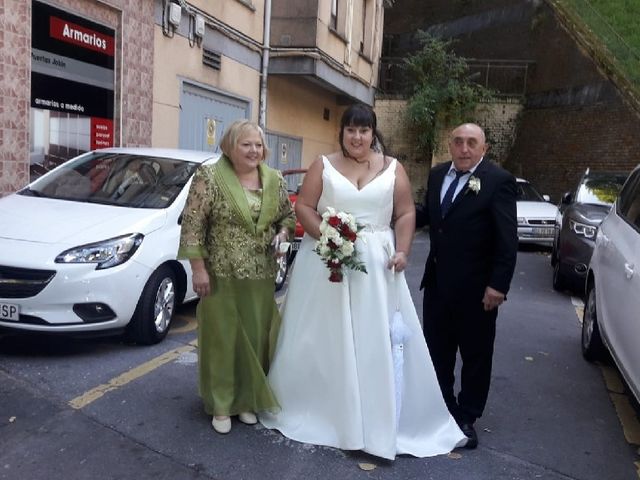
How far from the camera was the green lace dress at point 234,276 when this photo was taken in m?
3.80

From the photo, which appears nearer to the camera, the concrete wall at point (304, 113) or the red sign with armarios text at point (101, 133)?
the red sign with armarios text at point (101, 133)

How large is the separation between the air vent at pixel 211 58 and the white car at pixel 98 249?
6.32 meters

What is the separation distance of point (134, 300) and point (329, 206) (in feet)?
6.94

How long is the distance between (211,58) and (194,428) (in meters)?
9.64

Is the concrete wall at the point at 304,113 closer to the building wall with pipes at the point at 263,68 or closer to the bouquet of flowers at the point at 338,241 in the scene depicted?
the building wall with pipes at the point at 263,68

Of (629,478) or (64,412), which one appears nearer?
(629,478)

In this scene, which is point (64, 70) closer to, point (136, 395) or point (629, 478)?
point (136, 395)

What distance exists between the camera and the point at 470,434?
3932 millimetres

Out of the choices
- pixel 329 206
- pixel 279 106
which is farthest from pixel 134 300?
pixel 279 106

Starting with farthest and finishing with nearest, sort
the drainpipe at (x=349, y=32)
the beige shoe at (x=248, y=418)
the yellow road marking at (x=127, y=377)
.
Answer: the drainpipe at (x=349, y=32)
the yellow road marking at (x=127, y=377)
the beige shoe at (x=248, y=418)

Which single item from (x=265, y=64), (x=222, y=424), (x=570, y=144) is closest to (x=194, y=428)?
(x=222, y=424)

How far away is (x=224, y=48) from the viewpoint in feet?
42.1

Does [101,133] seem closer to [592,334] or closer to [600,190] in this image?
[600,190]

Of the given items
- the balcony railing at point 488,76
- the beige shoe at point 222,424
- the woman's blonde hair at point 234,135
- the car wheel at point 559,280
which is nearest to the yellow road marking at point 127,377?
the beige shoe at point 222,424
